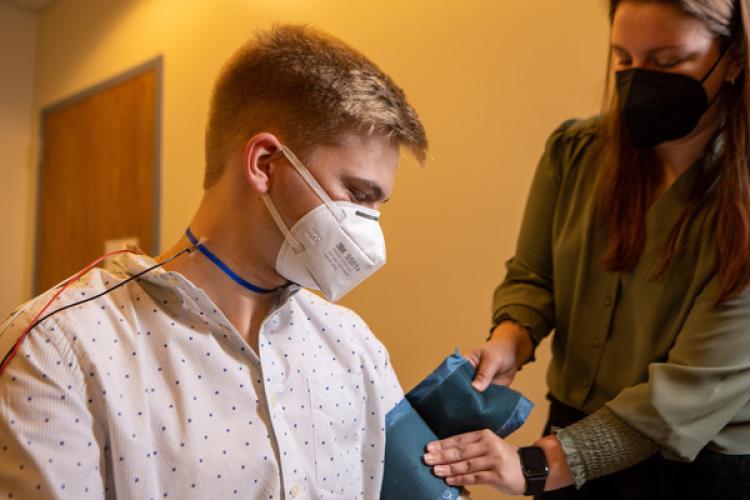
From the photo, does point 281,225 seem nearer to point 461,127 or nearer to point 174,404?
point 174,404

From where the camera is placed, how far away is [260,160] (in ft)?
3.26

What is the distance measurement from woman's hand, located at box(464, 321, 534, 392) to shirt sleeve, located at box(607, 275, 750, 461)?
251 millimetres

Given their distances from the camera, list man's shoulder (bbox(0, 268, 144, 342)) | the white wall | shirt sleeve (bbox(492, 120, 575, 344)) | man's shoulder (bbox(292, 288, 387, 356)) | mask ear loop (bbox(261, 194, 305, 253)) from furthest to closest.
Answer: the white wall → shirt sleeve (bbox(492, 120, 575, 344)) → man's shoulder (bbox(292, 288, 387, 356)) → mask ear loop (bbox(261, 194, 305, 253)) → man's shoulder (bbox(0, 268, 144, 342))

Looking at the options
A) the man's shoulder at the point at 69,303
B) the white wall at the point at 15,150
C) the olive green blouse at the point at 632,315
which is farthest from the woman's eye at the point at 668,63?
the white wall at the point at 15,150

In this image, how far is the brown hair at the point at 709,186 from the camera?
1061 millimetres

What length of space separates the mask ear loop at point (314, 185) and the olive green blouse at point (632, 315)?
0.53 meters

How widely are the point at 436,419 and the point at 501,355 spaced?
192 mm

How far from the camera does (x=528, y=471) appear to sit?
1.11 m

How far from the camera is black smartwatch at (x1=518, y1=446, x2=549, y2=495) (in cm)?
111

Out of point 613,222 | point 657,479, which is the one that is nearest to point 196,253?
point 613,222

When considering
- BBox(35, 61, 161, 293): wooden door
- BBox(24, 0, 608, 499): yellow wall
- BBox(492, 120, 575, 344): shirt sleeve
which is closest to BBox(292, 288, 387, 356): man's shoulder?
BBox(492, 120, 575, 344): shirt sleeve

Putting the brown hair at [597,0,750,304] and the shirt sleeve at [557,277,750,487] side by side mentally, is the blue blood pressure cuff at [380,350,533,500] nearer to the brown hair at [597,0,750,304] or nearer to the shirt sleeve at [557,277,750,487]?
the shirt sleeve at [557,277,750,487]

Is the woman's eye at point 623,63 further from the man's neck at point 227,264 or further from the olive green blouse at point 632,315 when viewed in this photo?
the man's neck at point 227,264

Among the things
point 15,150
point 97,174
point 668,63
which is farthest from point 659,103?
point 15,150
